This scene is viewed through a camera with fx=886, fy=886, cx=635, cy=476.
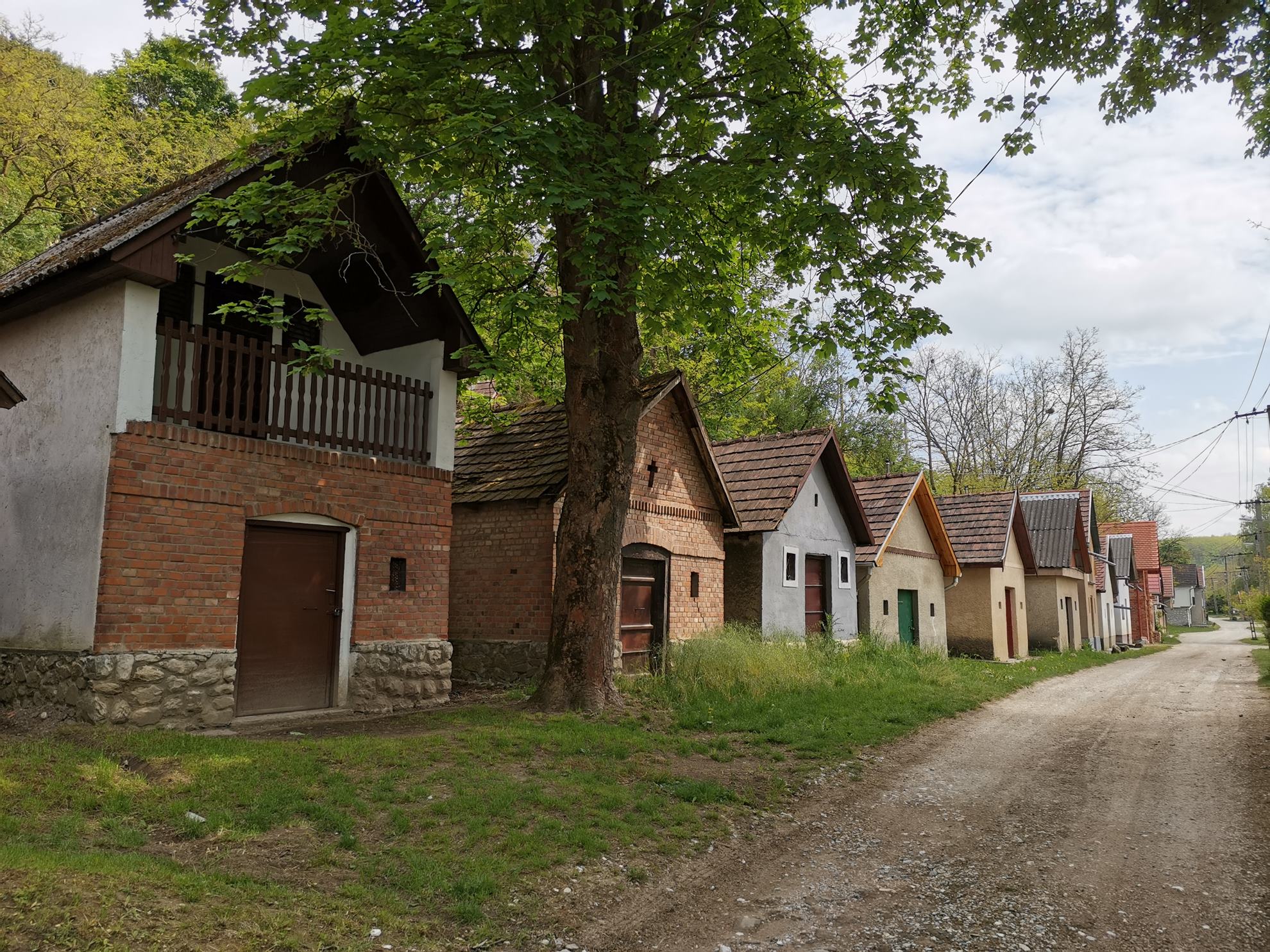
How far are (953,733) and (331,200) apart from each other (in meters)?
9.96

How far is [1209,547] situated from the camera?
16900 cm

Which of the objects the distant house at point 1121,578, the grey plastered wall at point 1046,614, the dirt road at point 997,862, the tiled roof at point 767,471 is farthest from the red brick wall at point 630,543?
the distant house at point 1121,578

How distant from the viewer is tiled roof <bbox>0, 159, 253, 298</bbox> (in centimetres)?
873

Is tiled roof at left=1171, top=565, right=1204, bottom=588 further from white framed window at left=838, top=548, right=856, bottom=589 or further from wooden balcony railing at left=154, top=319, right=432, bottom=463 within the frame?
wooden balcony railing at left=154, top=319, right=432, bottom=463

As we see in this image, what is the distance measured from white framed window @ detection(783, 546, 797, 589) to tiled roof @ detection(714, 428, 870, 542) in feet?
3.35

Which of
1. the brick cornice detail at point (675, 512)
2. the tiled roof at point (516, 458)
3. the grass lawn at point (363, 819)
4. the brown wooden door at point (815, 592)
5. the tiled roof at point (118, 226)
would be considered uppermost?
the tiled roof at point (118, 226)

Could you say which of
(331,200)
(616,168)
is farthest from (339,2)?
(616,168)

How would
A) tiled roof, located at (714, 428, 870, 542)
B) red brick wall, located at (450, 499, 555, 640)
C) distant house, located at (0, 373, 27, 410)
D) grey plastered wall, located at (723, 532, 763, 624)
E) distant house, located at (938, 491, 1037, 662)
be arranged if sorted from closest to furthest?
distant house, located at (0, 373, 27, 410) → red brick wall, located at (450, 499, 555, 640) → grey plastered wall, located at (723, 532, 763, 624) → tiled roof, located at (714, 428, 870, 542) → distant house, located at (938, 491, 1037, 662)

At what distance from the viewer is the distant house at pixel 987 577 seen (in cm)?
2620

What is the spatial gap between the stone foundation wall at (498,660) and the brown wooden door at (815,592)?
7408 millimetres

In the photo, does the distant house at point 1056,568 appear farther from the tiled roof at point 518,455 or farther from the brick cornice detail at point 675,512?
the tiled roof at point 518,455

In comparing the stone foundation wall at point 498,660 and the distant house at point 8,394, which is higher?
the distant house at point 8,394

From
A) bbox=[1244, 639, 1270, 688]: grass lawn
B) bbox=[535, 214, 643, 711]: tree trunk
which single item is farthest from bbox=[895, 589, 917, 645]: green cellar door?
bbox=[535, 214, 643, 711]: tree trunk

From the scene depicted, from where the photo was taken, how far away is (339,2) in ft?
31.9
